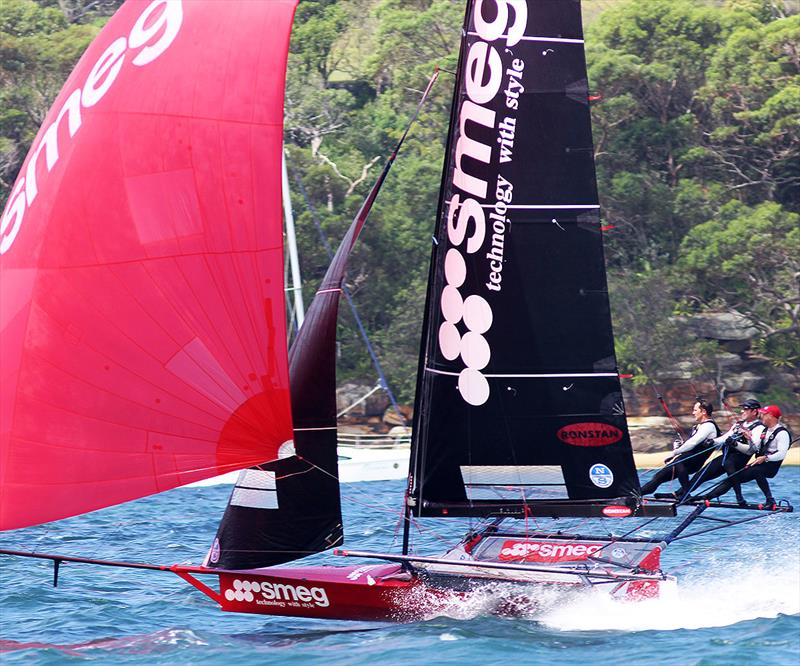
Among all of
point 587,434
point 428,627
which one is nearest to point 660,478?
point 587,434

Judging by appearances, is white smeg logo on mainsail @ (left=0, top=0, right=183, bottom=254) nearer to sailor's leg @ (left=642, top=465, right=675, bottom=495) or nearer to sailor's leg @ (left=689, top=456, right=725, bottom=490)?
sailor's leg @ (left=642, top=465, right=675, bottom=495)

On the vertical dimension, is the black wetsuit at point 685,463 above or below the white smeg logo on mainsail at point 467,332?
below

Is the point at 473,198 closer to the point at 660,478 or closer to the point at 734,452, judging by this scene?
the point at 660,478

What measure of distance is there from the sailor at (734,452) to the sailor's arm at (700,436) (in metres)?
0.14

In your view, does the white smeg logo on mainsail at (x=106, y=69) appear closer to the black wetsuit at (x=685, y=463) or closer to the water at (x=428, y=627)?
the water at (x=428, y=627)

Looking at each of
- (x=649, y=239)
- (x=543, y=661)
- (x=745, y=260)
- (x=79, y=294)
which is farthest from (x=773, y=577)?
(x=649, y=239)

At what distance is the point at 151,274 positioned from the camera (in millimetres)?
9172

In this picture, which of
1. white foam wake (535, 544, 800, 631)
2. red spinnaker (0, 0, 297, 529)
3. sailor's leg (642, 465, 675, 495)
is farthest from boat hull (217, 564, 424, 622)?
sailor's leg (642, 465, 675, 495)

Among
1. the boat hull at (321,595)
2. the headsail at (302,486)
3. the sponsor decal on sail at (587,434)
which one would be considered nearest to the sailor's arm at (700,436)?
the sponsor decal on sail at (587,434)

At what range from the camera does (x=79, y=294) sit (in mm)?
9078

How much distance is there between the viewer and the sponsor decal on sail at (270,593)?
10.5 m

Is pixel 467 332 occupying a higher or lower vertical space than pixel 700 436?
higher

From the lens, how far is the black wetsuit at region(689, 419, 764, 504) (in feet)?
37.4

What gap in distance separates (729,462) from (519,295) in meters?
2.58
